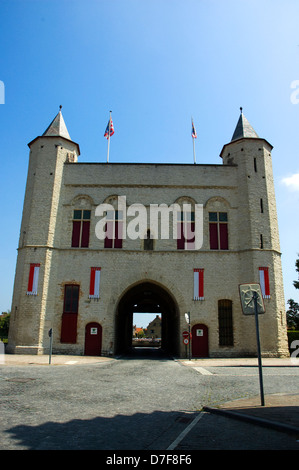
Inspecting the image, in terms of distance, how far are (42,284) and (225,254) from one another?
12.1 m

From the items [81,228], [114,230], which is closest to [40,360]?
[81,228]

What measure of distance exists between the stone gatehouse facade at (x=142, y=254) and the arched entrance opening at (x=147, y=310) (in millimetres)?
1599

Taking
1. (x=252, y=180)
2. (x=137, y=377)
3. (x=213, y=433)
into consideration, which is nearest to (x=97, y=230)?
(x=252, y=180)

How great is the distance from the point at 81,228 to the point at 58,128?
8.06 meters

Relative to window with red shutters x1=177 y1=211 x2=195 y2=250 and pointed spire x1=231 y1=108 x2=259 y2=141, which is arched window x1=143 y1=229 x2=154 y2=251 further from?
pointed spire x1=231 y1=108 x2=259 y2=141

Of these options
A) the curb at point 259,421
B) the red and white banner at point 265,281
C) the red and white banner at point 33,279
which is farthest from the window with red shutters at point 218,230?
the curb at point 259,421

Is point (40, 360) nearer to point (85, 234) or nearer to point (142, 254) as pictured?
point (85, 234)

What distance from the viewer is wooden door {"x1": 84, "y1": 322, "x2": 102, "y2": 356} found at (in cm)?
2122

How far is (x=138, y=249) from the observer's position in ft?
74.1

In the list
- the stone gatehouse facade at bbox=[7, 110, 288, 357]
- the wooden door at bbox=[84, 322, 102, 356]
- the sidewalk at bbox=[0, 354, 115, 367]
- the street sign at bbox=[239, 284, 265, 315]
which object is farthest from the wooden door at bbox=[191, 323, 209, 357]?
the street sign at bbox=[239, 284, 265, 315]

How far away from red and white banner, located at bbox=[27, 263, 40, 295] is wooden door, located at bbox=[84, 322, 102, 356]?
4128mm

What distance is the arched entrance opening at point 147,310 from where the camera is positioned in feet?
79.2

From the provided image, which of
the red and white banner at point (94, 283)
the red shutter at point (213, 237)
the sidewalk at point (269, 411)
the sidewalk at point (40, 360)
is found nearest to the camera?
the sidewalk at point (269, 411)

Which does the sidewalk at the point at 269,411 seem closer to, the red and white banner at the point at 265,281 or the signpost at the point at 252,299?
the signpost at the point at 252,299
